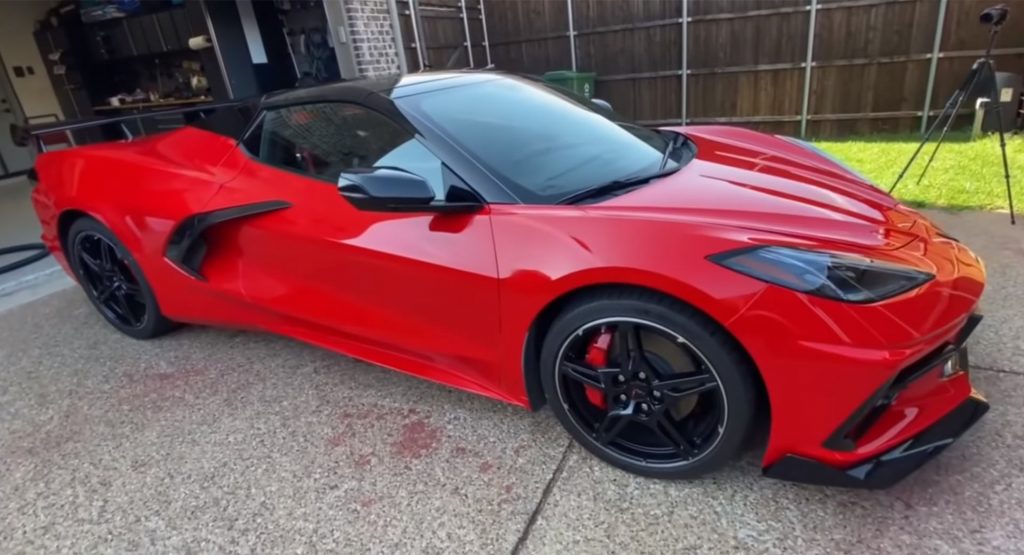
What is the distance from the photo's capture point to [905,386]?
1480mm

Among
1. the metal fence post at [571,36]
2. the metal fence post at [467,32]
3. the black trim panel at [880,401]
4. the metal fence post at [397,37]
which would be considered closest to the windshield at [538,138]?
the black trim panel at [880,401]

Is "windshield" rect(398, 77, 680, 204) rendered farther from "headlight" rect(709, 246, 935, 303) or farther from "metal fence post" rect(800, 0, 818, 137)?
"metal fence post" rect(800, 0, 818, 137)

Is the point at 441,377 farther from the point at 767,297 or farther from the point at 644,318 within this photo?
the point at 767,297

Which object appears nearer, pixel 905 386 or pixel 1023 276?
pixel 905 386

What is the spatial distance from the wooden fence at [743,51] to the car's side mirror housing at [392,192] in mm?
6117

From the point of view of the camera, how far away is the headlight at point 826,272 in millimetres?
1418

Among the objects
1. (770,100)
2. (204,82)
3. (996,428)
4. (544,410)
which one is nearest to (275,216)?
(544,410)

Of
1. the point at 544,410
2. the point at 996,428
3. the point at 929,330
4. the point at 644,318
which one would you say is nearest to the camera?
the point at 929,330

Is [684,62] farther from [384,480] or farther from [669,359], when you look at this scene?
[384,480]

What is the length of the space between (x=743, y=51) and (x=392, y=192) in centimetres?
705

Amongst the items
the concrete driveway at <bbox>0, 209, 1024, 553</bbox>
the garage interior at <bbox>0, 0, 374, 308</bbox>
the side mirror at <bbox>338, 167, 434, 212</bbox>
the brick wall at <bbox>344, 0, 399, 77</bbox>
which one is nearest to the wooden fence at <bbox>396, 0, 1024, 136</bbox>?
the brick wall at <bbox>344, 0, 399, 77</bbox>

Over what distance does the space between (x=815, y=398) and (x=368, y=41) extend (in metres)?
6.41

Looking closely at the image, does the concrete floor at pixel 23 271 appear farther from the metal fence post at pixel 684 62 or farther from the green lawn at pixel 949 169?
the metal fence post at pixel 684 62

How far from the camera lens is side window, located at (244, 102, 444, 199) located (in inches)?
80.4
